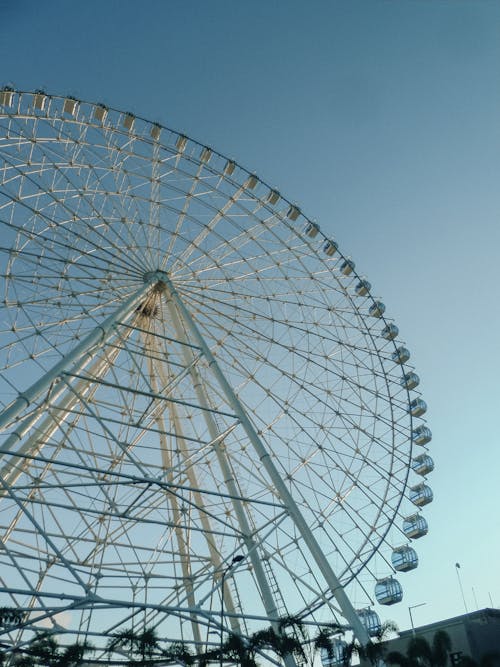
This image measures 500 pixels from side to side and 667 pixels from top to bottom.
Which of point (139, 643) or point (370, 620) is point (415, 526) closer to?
point (370, 620)

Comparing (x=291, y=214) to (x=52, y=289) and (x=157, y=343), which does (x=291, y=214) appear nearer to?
(x=157, y=343)

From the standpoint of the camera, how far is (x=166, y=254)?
25594mm

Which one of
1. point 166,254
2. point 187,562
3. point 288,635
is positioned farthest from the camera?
point 166,254

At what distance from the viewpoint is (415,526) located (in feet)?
91.1

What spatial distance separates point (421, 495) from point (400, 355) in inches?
256

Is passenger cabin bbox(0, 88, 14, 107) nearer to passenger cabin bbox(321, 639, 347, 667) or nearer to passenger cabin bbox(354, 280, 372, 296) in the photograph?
passenger cabin bbox(354, 280, 372, 296)

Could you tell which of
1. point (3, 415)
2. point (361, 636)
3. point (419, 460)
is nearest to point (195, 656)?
point (361, 636)

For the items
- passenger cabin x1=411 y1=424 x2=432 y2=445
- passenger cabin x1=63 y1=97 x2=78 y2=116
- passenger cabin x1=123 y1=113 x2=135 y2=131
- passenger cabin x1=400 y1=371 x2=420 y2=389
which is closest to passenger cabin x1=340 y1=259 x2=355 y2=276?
passenger cabin x1=400 y1=371 x2=420 y2=389

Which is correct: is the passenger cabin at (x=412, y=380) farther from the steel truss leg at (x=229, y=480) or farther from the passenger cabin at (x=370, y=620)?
the steel truss leg at (x=229, y=480)

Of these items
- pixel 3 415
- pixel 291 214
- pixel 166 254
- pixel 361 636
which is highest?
pixel 291 214

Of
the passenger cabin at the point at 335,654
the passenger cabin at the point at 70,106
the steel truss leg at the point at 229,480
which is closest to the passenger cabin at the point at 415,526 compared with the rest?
the passenger cabin at the point at 335,654

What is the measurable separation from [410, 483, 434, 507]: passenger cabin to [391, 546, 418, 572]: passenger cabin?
2.34 m

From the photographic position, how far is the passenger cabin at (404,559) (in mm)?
26797

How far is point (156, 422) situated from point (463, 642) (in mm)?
18014
